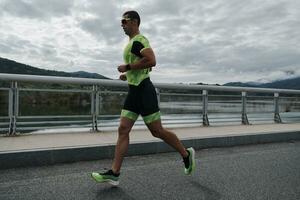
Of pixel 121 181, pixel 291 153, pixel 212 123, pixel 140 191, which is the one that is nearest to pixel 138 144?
pixel 121 181

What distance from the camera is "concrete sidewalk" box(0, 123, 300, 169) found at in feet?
17.0

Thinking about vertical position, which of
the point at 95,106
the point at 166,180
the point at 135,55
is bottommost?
the point at 166,180

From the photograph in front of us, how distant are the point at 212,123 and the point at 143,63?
6.51 metres

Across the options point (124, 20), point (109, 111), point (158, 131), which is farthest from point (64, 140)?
point (124, 20)

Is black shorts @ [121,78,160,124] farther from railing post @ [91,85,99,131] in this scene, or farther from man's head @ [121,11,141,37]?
railing post @ [91,85,99,131]

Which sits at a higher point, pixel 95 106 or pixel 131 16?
pixel 131 16

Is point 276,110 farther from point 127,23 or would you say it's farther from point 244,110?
point 127,23

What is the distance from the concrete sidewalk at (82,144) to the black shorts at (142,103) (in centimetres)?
154

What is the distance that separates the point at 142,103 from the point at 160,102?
16.7 ft

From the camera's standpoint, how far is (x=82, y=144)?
5.96m

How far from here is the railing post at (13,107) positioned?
6.90m

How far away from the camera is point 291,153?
272 inches

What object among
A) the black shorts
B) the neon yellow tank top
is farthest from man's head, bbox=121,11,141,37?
the black shorts

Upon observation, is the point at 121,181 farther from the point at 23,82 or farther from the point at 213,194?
the point at 23,82
